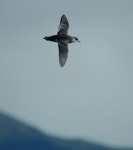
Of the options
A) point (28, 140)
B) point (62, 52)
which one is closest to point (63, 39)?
point (62, 52)

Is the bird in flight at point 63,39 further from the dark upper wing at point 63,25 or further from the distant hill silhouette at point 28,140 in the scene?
the distant hill silhouette at point 28,140

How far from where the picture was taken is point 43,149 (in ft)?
11.2

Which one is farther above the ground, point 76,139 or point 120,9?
point 120,9

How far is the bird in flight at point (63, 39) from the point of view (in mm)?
3096

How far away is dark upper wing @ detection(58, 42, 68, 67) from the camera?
309cm

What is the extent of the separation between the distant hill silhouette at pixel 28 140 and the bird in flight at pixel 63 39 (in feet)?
1.71

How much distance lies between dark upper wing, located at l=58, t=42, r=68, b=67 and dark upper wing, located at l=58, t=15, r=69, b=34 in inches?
3.6

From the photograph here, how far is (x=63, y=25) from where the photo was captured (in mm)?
3211

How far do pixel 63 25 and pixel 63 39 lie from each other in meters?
0.11

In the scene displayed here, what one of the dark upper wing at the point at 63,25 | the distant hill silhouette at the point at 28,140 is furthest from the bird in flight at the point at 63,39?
the distant hill silhouette at the point at 28,140

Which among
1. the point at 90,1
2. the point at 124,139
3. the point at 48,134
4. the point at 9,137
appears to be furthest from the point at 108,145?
the point at 90,1

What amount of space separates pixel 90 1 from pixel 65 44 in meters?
0.41

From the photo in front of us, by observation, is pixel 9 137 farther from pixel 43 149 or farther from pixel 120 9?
pixel 120 9

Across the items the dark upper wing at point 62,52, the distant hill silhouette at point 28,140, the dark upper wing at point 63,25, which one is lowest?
the distant hill silhouette at point 28,140
